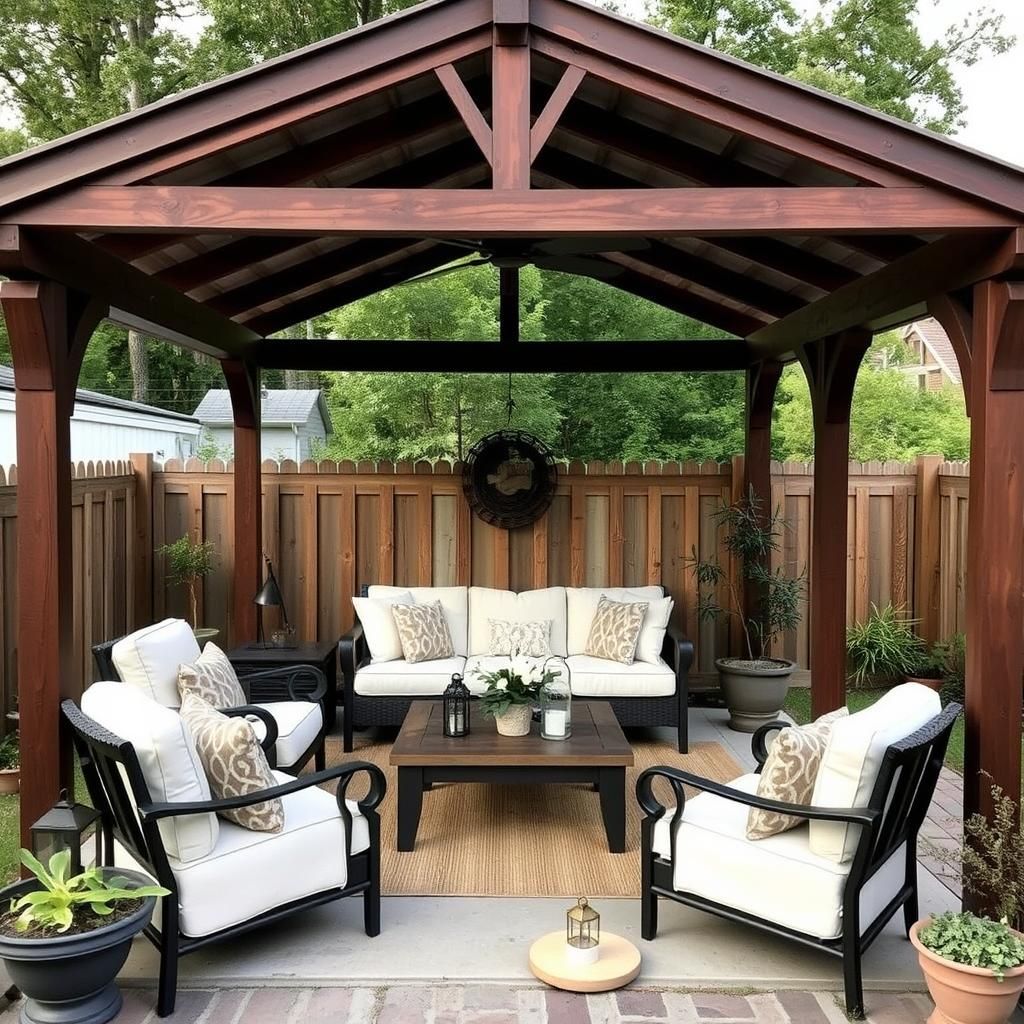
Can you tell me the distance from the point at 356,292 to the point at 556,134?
8.32ft

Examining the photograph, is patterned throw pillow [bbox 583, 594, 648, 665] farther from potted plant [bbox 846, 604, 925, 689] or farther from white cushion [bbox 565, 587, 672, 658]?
potted plant [bbox 846, 604, 925, 689]

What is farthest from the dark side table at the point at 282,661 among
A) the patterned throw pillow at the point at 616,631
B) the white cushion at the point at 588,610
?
the patterned throw pillow at the point at 616,631

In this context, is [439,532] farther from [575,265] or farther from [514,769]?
[514,769]

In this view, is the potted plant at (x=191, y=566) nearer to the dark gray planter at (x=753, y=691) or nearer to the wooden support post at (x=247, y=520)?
the wooden support post at (x=247, y=520)

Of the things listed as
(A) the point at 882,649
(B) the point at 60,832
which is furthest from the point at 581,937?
(A) the point at 882,649

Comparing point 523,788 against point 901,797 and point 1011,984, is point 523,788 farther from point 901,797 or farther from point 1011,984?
point 1011,984

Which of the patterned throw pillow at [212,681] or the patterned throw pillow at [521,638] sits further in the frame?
the patterned throw pillow at [521,638]

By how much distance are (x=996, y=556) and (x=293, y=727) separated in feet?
10.6

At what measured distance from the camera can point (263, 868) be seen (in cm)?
342

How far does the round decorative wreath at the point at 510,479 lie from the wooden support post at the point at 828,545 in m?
2.21

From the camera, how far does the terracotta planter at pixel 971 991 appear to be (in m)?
2.91

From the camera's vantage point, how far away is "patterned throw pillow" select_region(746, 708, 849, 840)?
341cm

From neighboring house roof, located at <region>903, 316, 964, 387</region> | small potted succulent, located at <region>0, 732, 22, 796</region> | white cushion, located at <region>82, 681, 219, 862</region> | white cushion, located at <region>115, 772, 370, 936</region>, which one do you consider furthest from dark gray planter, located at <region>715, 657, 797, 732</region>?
neighboring house roof, located at <region>903, 316, 964, 387</region>

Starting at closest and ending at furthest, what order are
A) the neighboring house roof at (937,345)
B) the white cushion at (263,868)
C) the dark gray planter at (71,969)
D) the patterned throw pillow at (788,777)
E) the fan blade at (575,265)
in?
the dark gray planter at (71,969), the white cushion at (263,868), the patterned throw pillow at (788,777), the fan blade at (575,265), the neighboring house roof at (937,345)
